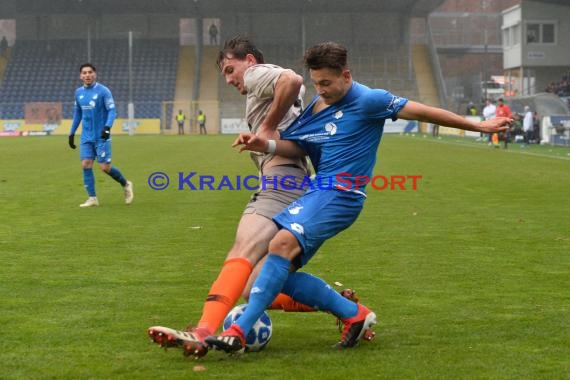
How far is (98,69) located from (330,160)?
67.6 metres

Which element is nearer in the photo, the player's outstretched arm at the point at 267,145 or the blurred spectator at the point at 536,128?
the player's outstretched arm at the point at 267,145

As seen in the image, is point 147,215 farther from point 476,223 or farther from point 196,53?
point 196,53

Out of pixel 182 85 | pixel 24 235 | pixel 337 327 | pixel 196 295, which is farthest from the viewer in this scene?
pixel 182 85

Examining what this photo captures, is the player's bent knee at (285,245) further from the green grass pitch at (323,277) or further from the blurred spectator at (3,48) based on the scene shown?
the blurred spectator at (3,48)

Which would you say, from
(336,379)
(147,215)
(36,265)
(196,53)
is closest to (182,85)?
(196,53)

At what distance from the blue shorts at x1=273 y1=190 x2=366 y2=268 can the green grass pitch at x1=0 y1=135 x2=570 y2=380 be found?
613 millimetres

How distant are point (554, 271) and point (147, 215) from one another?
6.74 m

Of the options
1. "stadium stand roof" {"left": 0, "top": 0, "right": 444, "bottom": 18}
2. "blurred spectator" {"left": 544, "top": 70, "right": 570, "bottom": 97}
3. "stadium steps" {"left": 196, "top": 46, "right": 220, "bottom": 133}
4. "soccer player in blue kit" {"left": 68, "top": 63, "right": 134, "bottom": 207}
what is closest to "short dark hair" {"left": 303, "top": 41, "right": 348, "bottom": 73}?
"soccer player in blue kit" {"left": 68, "top": 63, "right": 134, "bottom": 207}

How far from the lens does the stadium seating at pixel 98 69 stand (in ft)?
229

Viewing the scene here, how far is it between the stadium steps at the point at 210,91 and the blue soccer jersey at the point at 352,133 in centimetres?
6140

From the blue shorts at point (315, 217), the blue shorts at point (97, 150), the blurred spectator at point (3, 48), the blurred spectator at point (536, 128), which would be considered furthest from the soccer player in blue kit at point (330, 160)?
the blurred spectator at point (3, 48)

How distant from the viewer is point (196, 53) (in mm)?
71750

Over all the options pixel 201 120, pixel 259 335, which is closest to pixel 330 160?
pixel 259 335

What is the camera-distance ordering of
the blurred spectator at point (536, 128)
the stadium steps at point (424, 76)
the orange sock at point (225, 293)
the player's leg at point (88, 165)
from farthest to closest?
the stadium steps at point (424, 76) < the blurred spectator at point (536, 128) < the player's leg at point (88, 165) < the orange sock at point (225, 293)
